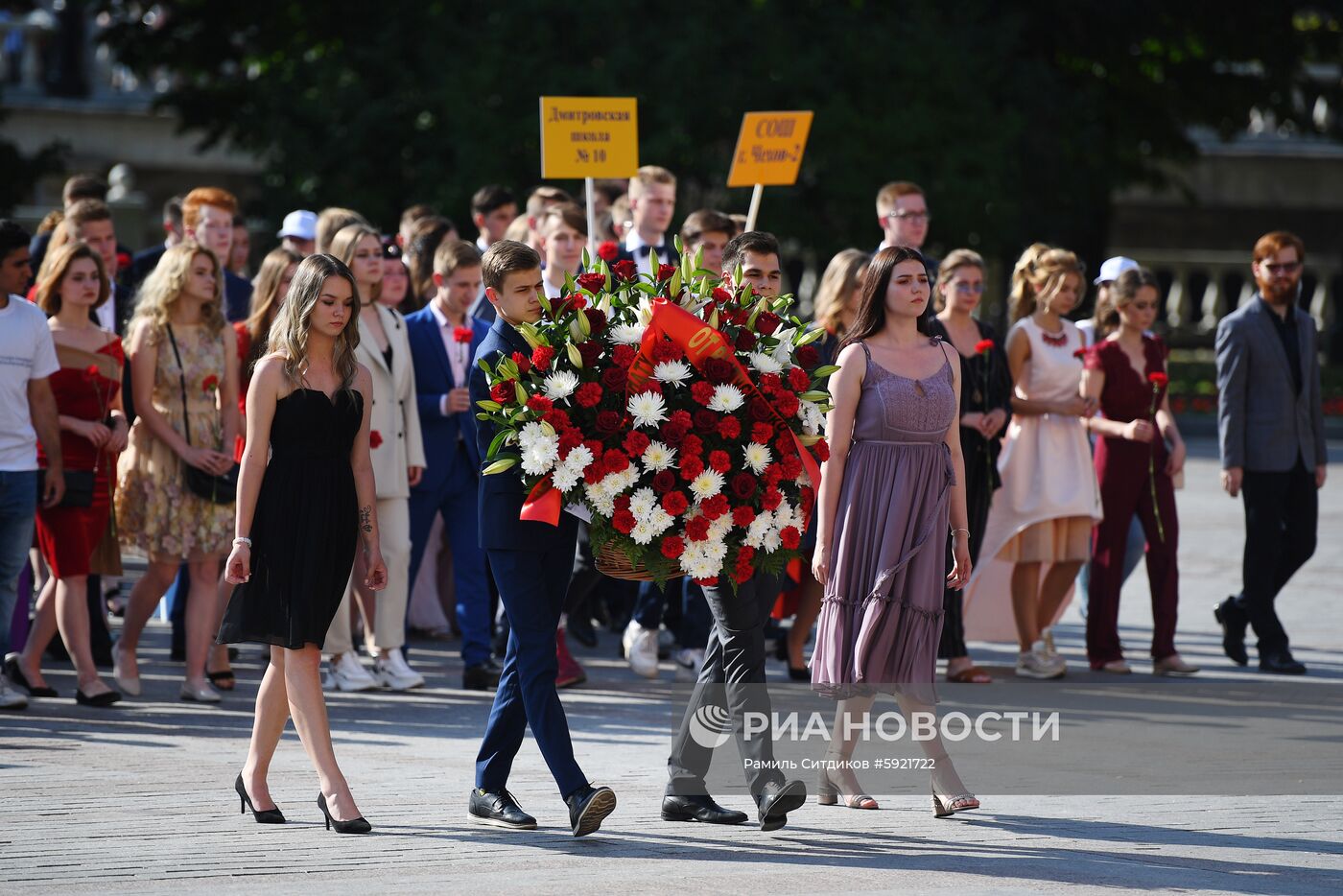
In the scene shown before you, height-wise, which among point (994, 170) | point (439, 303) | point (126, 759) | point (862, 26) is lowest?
point (126, 759)

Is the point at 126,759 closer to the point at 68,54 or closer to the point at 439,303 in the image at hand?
the point at 439,303

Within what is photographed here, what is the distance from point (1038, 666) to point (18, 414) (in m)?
5.35

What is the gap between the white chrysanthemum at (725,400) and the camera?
653 centimetres

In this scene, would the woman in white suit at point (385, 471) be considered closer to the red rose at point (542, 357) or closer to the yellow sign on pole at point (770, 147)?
the yellow sign on pole at point (770, 147)

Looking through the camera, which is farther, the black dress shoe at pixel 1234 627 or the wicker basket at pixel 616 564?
the black dress shoe at pixel 1234 627

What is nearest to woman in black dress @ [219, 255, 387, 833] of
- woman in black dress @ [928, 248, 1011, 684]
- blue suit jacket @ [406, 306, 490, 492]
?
blue suit jacket @ [406, 306, 490, 492]

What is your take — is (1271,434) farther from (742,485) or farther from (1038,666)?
(742,485)

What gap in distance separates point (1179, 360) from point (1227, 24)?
319 inches

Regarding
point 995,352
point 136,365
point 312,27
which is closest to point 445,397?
point 136,365

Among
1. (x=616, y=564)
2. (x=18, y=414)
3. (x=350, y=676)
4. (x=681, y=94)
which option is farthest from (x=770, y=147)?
(x=681, y=94)

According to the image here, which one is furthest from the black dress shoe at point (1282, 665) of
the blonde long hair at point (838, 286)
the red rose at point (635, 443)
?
the red rose at point (635, 443)

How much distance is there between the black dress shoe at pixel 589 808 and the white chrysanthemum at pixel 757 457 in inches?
46.4

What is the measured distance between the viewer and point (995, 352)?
1024 centimetres

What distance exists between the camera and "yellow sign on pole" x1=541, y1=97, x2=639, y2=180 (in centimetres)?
1060
